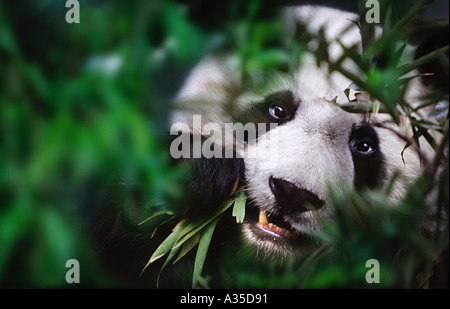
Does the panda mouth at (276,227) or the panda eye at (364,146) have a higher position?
the panda eye at (364,146)

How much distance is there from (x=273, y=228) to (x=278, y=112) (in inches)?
11.7

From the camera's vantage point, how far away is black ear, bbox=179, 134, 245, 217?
1.23 meters

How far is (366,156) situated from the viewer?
4.00 ft

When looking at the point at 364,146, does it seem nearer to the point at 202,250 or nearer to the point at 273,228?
the point at 273,228

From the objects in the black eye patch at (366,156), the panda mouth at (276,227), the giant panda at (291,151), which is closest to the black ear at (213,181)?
the giant panda at (291,151)

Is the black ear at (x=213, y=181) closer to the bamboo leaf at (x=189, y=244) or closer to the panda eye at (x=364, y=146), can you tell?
the bamboo leaf at (x=189, y=244)

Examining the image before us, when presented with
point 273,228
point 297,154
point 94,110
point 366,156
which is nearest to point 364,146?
point 366,156

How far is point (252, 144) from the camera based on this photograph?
1.25 m

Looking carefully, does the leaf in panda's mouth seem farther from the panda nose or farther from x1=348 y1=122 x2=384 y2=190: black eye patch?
x1=348 y1=122 x2=384 y2=190: black eye patch

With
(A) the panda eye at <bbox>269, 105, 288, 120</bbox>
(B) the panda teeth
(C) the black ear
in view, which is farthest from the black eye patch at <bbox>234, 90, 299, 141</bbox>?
(B) the panda teeth

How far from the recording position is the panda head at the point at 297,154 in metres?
1.13
